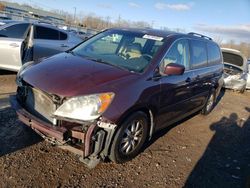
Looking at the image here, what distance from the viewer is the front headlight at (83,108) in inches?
133

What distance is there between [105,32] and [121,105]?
2.27 m

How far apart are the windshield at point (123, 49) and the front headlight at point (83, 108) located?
3.02ft

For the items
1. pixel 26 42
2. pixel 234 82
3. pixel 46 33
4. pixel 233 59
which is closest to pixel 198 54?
pixel 26 42

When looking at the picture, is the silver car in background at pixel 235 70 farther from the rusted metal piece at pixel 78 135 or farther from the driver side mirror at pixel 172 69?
the rusted metal piece at pixel 78 135

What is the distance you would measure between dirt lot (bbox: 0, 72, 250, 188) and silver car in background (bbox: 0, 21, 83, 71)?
1.72 meters

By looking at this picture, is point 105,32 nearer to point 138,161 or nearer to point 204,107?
point 138,161

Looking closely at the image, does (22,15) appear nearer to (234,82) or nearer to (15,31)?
(15,31)

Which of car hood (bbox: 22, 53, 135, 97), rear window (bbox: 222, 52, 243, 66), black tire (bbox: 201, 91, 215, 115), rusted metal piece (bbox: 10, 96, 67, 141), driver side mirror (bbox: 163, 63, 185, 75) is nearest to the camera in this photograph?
rusted metal piece (bbox: 10, 96, 67, 141)

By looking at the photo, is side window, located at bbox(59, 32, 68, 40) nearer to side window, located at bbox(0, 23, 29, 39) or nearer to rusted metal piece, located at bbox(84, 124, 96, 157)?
side window, located at bbox(0, 23, 29, 39)

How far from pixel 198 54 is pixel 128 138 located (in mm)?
2670

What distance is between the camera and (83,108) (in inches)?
133

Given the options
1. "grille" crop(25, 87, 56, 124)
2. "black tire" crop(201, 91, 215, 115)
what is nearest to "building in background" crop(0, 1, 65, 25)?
"black tire" crop(201, 91, 215, 115)

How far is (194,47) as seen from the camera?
5.54 metres

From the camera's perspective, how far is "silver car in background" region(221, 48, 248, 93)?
436 inches
